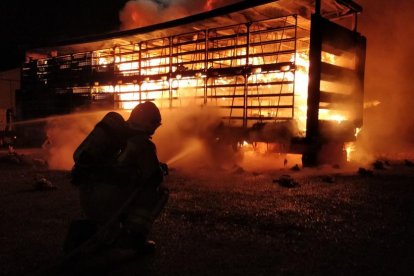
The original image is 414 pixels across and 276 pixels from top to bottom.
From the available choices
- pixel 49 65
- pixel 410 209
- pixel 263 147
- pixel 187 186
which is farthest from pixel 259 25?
pixel 49 65

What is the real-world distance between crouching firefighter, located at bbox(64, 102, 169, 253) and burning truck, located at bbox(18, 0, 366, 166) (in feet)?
22.4

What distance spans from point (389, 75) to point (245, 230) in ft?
43.4

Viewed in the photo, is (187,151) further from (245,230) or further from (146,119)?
(146,119)

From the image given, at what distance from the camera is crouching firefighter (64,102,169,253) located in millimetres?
3018

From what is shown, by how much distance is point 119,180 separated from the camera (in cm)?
312

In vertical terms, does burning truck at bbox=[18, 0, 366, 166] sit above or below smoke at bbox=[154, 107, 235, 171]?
above

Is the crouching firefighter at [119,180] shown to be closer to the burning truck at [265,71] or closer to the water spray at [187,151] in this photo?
the burning truck at [265,71]

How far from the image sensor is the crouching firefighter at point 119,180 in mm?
3018

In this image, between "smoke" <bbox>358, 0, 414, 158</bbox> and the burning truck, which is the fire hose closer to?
the burning truck

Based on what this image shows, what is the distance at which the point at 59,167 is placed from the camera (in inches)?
392

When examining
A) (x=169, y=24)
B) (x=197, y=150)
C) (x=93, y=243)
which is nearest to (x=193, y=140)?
(x=197, y=150)

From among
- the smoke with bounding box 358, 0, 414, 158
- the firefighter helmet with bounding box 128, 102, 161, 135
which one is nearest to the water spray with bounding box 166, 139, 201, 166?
the smoke with bounding box 358, 0, 414, 158

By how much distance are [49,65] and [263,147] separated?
11713 mm

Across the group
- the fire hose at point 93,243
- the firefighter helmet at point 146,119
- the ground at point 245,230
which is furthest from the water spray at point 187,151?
the fire hose at point 93,243
